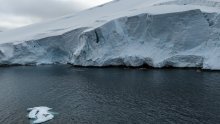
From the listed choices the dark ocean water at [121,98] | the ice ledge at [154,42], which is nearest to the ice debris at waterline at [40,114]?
the dark ocean water at [121,98]

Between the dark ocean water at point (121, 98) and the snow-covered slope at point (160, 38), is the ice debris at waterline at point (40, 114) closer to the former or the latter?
the dark ocean water at point (121, 98)

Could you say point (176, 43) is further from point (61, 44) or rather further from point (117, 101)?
point (61, 44)

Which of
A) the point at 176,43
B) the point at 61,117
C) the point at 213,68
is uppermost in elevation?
the point at 176,43

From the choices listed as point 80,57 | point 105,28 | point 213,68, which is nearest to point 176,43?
point 213,68

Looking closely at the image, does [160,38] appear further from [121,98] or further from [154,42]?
[121,98]

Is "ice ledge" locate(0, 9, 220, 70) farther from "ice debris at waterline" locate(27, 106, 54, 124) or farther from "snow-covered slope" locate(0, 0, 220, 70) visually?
"ice debris at waterline" locate(27, 106, 54, 124)

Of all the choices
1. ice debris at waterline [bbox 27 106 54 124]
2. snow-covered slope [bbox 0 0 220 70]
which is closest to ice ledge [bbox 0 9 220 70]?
snow-covered slope [bbox 0 0 220 70]

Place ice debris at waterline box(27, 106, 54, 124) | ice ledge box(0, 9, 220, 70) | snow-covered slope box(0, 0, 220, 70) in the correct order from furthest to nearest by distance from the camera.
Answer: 1. snow-covered slope box(0, 0, 220, 70)
2. ice ledge box(0, 9, 220, 70)
3. ice debris at waterline box(27, 106, 54, 124)
